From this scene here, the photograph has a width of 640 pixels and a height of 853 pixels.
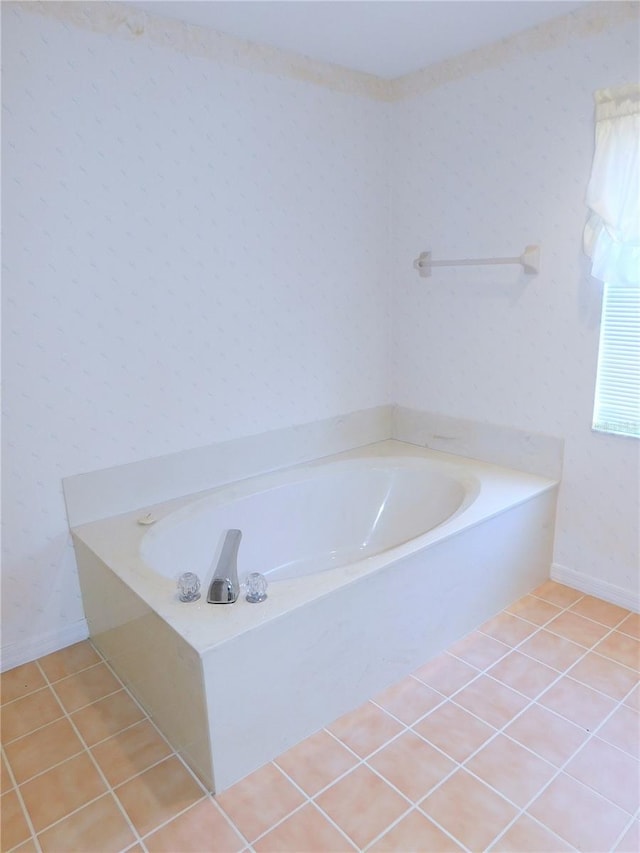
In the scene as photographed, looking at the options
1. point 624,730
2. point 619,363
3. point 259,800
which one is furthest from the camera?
point 619,363

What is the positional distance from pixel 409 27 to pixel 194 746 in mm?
2562

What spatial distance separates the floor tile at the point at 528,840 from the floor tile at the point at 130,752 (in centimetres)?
94

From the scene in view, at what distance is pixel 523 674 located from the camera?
1.97 metres

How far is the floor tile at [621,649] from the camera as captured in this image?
203 centimetres

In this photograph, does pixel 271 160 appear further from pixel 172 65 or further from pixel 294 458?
pixel 294 458

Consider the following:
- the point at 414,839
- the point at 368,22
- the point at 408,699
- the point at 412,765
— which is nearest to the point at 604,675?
the point at 408,699

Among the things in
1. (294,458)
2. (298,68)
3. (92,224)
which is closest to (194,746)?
(294,458)

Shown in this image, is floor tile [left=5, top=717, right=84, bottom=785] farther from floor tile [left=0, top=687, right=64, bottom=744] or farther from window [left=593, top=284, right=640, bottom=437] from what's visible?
window [left=593, top=284, right=640, bottom=437]

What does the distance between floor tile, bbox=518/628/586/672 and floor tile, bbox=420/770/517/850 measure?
632 mm

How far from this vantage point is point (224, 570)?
1710 millimetres

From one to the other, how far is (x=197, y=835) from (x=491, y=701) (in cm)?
97

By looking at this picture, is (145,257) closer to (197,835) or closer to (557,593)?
(197,835)

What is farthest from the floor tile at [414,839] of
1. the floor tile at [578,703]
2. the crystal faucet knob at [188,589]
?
the crystal faucet knob at [188,589]

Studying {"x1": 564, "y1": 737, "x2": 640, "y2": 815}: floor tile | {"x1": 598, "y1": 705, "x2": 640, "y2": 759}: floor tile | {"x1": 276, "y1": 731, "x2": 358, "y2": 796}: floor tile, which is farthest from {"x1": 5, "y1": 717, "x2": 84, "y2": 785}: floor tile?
{"x1": 598, "y1": 705, "x2": 640, "y2": 759}: floor tile
